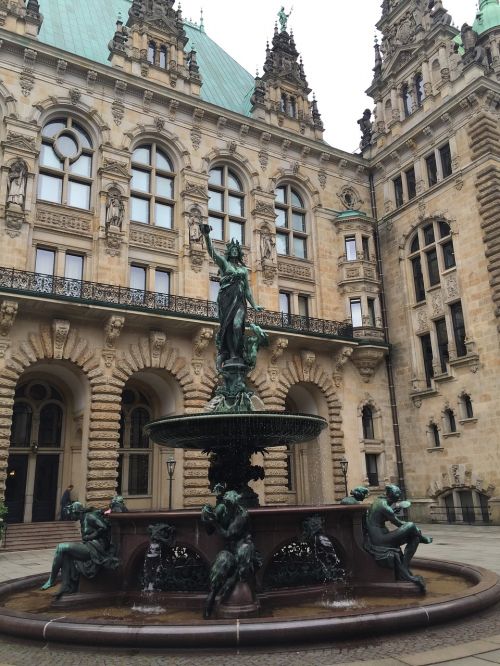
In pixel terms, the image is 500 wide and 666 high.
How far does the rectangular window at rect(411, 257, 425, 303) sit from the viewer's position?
1248 inches

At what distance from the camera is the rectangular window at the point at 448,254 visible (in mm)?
29734

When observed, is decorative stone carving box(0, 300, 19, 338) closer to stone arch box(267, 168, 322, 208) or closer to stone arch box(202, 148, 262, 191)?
stone arch box(202, 148, 262, 191)

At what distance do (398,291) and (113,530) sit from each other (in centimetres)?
2618

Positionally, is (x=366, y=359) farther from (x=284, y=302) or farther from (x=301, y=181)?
(x=301, y=181)

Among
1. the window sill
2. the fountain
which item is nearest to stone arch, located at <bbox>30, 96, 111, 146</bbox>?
the fountain

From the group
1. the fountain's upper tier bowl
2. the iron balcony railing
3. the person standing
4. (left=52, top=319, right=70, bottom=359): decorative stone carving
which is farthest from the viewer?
the person standing

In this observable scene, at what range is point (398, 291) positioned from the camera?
32.8 metres

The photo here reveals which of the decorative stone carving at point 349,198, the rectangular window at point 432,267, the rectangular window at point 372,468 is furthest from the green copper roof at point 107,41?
the rectangular window at point 372,468

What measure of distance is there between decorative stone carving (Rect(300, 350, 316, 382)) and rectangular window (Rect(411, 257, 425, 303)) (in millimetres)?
7283

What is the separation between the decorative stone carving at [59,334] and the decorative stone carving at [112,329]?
1.64m

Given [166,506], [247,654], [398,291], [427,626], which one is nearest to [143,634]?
[247,654]

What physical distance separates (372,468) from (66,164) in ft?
72.5

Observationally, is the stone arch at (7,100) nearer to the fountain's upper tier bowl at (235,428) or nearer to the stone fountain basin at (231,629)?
the fountain's upper tier bowl at (235,428)

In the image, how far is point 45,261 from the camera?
25.1 m
